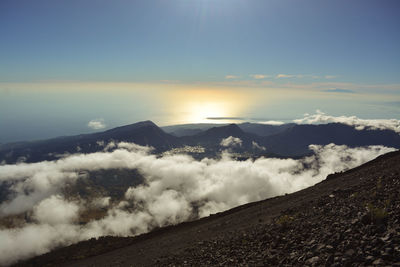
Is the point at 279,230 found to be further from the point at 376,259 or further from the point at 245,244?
the point at 376,259

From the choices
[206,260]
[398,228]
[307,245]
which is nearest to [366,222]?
[398,228]

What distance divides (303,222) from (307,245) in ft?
14.2

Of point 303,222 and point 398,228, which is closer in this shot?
point 398,228

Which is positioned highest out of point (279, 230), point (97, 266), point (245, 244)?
point (279, 230)

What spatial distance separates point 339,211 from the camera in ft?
49.1

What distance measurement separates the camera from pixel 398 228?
927 cm

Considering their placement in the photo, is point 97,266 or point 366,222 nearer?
point 366,222

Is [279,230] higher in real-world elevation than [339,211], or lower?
lower

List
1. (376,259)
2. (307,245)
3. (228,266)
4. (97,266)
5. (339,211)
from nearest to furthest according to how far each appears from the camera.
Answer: (376,259) < (307,245) < (228,266) < (339,211) < (97,266)

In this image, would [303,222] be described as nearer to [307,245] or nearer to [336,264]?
[307,245]

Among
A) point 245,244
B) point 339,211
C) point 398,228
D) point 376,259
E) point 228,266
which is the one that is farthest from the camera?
point 245,244

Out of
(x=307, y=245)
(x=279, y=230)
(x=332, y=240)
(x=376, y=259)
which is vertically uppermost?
(x=376, y=259)

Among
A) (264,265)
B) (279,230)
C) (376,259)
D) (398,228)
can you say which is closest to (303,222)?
(279,230)

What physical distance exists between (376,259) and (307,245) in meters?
3.76
